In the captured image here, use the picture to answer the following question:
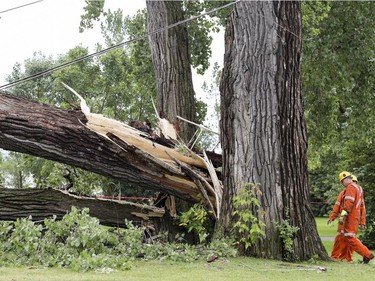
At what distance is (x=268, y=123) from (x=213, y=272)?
98.4 inches

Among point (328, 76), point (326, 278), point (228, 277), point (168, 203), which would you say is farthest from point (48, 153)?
point (328, 76)

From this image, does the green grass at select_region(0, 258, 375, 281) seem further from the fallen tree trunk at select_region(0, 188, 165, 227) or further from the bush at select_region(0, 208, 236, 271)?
the fallen tree trunk at select_region(0, 188, 165, 227)

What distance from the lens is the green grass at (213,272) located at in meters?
6.54

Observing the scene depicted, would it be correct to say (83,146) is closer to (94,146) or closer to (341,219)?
(94,146)

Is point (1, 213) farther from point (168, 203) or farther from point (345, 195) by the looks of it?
point (345, 195)

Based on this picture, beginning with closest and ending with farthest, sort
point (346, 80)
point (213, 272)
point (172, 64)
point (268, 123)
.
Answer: point (213, 272), point (268, 123), point (172, 64), point (346, 80)

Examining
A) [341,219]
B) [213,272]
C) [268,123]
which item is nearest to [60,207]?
[268,123]

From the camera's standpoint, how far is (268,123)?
29.3 feet

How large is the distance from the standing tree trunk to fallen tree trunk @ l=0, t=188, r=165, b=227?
2.05m

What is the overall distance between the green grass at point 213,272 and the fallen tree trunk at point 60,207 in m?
2.76

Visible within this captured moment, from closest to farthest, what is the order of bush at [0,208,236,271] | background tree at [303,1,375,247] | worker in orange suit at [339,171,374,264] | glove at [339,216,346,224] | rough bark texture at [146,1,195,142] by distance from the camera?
bush at [0,208,236,271]
worker in orange suit at [339,171,374,264]
glove at [339,216,346,224]
rough bark texture at [146,1,195,142]
background tree at [303,1,375,247]

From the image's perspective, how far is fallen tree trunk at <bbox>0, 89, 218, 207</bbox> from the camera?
9336 mm

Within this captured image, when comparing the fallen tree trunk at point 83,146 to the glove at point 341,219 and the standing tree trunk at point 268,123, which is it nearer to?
the standing tree trunk at point 268,123

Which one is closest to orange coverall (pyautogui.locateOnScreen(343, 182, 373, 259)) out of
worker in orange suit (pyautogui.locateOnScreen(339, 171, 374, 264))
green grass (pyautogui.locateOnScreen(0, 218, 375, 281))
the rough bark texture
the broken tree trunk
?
worker in orange suit (pyautogui.locateOnScreen(339, 171, 374, 264))
